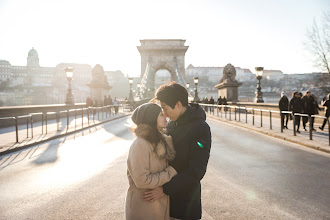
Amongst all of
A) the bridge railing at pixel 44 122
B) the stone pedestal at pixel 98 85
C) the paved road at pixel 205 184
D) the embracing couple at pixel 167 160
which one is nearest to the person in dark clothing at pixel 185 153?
the embracing couple at pixel 167 160

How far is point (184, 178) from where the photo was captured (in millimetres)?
1994

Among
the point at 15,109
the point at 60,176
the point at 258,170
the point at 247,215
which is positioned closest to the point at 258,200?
the point at 247,215

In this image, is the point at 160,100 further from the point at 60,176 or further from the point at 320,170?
the point at 320,170

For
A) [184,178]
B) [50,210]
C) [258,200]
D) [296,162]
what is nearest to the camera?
[184,178]

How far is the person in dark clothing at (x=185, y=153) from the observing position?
78.7 inches

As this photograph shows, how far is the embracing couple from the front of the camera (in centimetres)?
197

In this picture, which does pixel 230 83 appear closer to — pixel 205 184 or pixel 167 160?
pixel 205 184

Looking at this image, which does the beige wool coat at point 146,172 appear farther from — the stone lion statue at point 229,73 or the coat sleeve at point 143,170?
the stone lion statue at point 229,73

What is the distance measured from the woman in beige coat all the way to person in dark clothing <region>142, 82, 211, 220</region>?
6cm

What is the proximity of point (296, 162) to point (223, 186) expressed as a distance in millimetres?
2498

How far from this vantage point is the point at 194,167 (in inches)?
79.3

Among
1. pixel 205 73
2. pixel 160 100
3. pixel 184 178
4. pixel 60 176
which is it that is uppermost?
pixel 205 73

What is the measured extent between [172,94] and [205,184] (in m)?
2.87

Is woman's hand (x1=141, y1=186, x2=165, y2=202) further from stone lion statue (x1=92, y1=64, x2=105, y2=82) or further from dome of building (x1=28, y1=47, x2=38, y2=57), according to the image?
dome of building (x1=28, y1=47, x2=38, y2=57)
